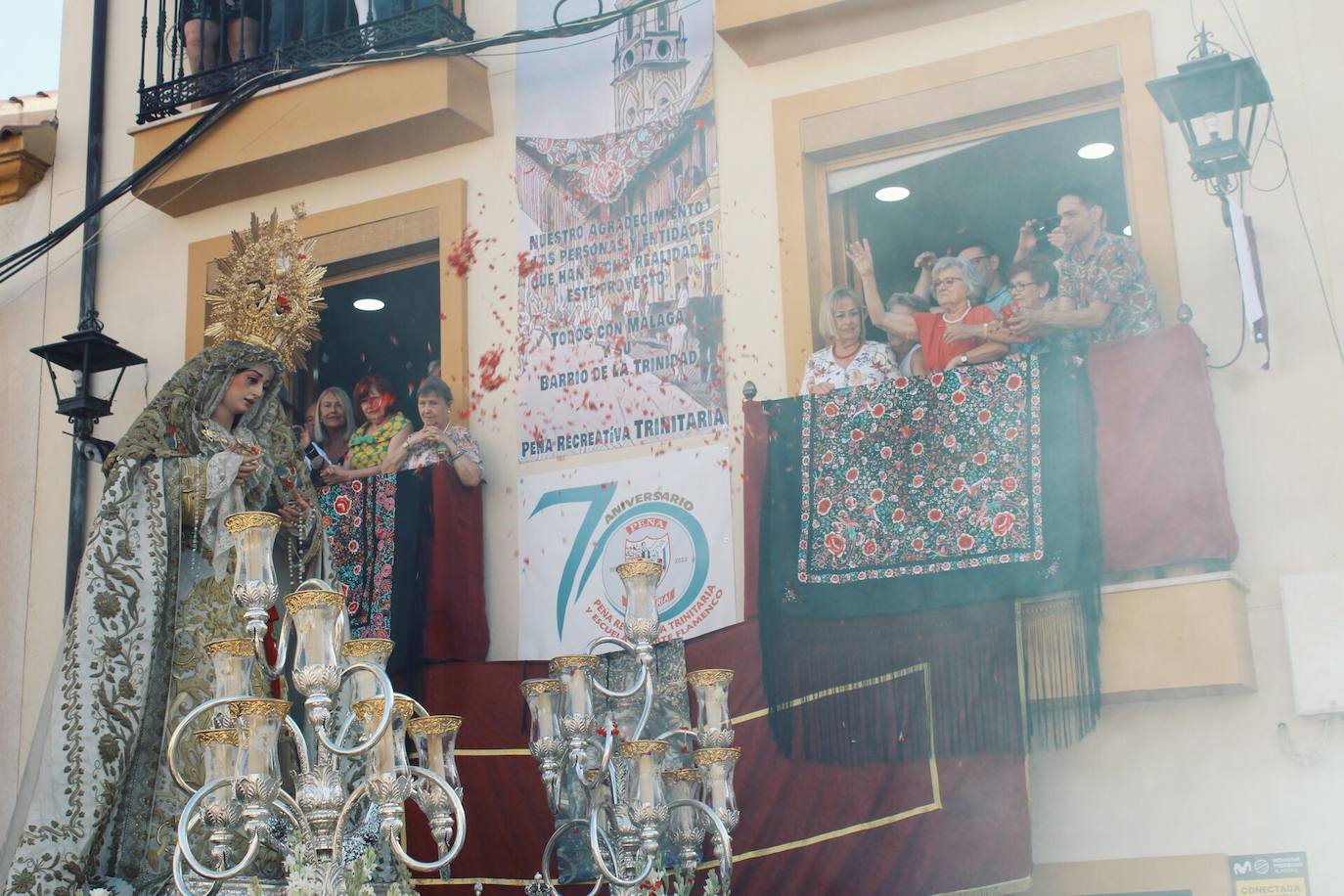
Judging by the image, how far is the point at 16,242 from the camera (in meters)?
8.53

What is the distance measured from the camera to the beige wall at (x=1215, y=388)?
18.9ft

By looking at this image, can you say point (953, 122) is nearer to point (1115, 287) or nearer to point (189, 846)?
point (1115, 287)

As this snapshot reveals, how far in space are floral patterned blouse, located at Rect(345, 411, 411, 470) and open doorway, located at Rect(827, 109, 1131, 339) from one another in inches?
A: 74.0

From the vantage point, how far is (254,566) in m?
4.89

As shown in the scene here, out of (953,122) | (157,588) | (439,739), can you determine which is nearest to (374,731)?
(439,739)

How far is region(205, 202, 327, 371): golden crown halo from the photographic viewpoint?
653 cm

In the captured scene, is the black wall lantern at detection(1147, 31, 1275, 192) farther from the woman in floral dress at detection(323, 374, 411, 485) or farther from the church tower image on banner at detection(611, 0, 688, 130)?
the woman in floral dress at detection(323, 374, 411, 485)

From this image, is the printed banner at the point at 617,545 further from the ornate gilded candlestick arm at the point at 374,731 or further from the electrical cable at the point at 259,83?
the ornate gilded candlestick arm at the point at 374,731

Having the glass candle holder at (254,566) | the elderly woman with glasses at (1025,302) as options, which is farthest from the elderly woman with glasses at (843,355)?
the glass candle holder at (254,566)

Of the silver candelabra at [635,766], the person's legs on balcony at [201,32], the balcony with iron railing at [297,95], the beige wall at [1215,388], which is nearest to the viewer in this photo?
the silver candelabra at [635,766]

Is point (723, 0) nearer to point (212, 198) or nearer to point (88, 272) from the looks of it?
point (212, 198)

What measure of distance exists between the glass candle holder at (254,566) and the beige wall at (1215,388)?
2.13 metres

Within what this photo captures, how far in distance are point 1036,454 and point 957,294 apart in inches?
31.2

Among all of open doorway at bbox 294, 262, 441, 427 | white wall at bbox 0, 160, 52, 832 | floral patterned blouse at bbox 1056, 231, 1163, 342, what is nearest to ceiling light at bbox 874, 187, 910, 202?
floral patterned blouse at bbox 1056, 231, 1163, 342
